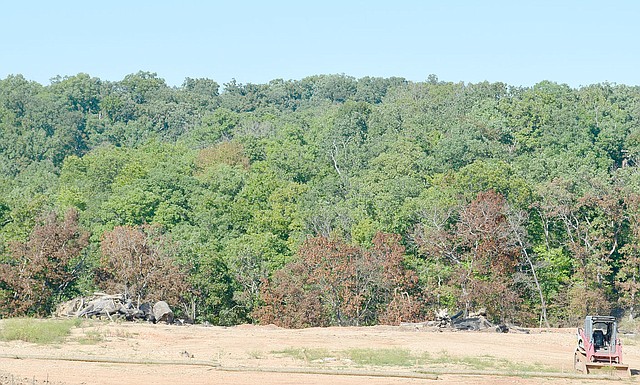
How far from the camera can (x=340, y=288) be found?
4938 centimetres

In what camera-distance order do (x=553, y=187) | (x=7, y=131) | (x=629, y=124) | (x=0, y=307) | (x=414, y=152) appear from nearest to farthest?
(x=0, y=307)
(x=553, y=187)
(x=414, y=152)
(x=629, y=124)
(x=7, y=131)

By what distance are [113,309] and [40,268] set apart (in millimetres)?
6250

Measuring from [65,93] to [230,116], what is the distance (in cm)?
2516

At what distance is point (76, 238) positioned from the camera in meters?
48.2

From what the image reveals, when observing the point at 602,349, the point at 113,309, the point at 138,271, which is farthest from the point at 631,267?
the point at 113,309

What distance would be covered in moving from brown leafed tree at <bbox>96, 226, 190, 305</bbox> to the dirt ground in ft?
23.0

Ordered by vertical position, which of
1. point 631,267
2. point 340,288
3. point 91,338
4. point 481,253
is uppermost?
point 481,253

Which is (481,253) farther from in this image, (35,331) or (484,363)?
(35,331)

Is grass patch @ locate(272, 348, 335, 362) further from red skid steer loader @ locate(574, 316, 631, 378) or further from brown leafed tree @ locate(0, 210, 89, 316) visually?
brown leafed tree @ locate(0, 210, 89, 316)

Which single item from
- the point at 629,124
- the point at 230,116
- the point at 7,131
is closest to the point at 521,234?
the point at 629,124

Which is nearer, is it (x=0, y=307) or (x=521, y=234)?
(x=0, y=307)

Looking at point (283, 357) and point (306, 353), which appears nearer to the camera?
point (283, 357)

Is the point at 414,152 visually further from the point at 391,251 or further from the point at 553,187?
the point at 391,251

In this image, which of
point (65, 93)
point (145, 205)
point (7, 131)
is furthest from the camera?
point (65, 93)
